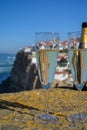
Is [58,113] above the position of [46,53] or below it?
below

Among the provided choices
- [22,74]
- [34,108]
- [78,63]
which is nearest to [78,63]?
[78,63]

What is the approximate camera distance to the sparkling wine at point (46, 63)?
142 cm

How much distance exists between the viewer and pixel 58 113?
62.6 inches

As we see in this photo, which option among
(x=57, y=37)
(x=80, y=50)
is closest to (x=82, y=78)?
(x=80, y=50)

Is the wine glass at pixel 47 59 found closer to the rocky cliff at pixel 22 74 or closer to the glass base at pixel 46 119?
the glass base at pixel 46 119

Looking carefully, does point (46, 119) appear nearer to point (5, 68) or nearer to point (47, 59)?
point (47, 59)

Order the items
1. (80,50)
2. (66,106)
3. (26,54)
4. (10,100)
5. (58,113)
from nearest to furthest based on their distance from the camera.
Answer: (80,50) → (58,113) → (66,106) → (10,100) → (26,54)

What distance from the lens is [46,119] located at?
1461mm

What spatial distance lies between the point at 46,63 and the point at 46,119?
0.30m

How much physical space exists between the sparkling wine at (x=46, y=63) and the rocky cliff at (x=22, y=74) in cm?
3898

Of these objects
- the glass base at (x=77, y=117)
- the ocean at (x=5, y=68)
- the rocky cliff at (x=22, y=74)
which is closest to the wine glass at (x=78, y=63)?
the glass base at (x=77, y=117)

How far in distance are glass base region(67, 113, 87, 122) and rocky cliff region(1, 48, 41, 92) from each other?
38888 mm

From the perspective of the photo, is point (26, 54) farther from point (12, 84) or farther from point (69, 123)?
point (69, 123)

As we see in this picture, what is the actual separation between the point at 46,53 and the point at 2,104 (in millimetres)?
563
